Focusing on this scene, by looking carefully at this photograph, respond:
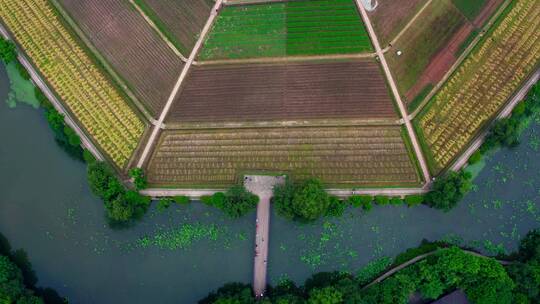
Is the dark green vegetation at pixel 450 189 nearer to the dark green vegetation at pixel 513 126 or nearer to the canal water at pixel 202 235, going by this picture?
the canal water at pixel 202 235

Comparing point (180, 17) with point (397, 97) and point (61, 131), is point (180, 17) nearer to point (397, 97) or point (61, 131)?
point (61, 131)

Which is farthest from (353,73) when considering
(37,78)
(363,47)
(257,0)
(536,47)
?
(37,78)

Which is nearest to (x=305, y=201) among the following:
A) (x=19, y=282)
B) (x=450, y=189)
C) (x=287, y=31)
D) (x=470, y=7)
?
(x=450, y=189)

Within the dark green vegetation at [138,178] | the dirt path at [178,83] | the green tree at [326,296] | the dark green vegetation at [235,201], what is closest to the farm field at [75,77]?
the dirt path at [178,83]

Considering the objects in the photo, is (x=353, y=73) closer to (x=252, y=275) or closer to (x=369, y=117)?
(x=369, y=117)

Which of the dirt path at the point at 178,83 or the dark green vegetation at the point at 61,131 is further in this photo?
the dirt path at the point at 178,83

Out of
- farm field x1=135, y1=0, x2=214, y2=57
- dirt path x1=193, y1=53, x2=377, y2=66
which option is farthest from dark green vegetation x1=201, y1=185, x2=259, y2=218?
farm field x1=135, y1=0, x2=214, y2=57
